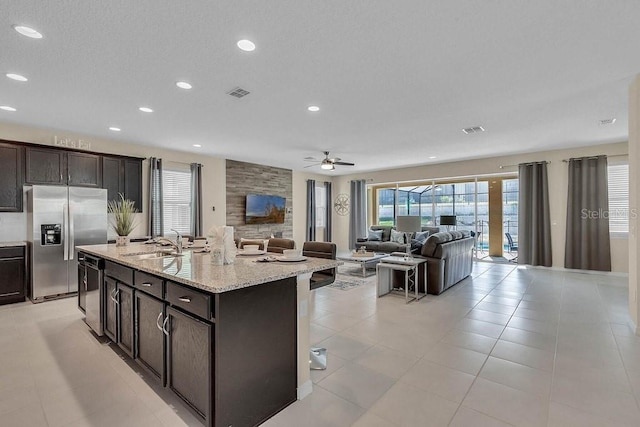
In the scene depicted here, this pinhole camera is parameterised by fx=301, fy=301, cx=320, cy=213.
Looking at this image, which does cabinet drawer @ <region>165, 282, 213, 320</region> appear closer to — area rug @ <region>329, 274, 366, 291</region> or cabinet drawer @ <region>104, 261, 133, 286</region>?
cabinet drawer @ <region>104, 261, 133, 286</region>

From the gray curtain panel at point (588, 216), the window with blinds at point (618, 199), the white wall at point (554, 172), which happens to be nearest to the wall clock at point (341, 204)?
the white wall at point (554, 172)

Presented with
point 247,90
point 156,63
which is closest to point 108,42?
point 156,63

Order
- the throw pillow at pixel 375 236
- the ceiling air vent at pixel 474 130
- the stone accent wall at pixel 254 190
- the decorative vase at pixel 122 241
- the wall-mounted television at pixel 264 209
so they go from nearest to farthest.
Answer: the decorative vase at pixel 122 241 → the ceiling air vent at pixel 474 130 → the stone accent wall at pixel 254 190 → the wall-mounted television at pixel 264 209 → the throw pillow at pixel 375 236

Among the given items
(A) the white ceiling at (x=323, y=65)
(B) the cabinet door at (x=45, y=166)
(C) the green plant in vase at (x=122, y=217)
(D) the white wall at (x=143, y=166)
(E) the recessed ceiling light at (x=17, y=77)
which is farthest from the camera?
(D) the white wall at (x=143, y=166)

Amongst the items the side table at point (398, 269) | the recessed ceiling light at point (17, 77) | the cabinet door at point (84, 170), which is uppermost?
the recessed ceiling light at point (17, 77)

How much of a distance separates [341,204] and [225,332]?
9.21 meters

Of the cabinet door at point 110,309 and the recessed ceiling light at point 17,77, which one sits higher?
the recessed ceiling light at point 17,77

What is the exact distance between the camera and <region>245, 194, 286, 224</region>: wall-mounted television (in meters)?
8.06

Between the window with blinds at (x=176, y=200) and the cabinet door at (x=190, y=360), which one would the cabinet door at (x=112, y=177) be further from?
the cabinet door at (x=190, y=360)

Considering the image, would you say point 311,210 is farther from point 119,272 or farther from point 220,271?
point 220,271

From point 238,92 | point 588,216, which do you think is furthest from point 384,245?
point 238,92

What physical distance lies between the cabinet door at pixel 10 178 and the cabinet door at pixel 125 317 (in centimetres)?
337

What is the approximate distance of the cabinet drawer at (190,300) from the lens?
1.73m

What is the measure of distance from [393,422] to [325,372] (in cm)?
74
